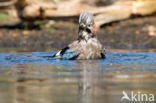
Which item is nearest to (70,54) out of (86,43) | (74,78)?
(86,43)

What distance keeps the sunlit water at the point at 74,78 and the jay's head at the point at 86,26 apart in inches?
17.4

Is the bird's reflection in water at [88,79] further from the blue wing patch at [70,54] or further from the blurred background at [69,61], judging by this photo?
the blue wing patch at [70,54]

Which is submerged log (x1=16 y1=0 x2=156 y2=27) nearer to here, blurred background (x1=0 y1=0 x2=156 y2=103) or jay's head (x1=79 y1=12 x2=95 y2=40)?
blurred background (x1=0 y1=0 x2=156 y2=103)

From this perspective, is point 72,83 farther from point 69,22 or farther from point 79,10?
point 69,22

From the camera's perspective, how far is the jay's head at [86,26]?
9961mm

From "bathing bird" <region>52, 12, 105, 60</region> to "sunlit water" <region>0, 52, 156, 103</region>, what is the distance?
12 centimetres

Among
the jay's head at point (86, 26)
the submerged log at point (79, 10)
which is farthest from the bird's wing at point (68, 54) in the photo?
the submerged log at point (79, 10)

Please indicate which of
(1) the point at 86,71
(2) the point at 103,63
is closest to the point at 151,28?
(2) the point at 103,63

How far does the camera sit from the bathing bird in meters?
10.0

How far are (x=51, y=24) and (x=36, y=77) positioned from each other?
31.2 feet

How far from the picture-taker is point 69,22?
1781 centimetres

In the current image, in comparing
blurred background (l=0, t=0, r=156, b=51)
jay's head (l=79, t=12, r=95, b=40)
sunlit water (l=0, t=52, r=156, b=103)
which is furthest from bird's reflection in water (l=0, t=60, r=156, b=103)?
blurred background (l=0, t=0, r=156, b=51)

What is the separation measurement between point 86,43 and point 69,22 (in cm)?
783

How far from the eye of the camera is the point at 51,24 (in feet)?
59.2
